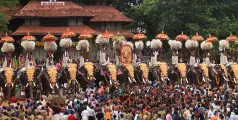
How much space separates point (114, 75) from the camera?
30.8 meters

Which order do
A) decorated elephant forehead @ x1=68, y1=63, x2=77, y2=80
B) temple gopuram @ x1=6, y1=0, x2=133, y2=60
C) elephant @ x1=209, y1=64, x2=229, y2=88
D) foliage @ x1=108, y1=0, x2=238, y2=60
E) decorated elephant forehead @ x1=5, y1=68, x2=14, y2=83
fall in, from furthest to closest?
foliage @ x1=108, y1=0, x2=238, y2=60
temple gopuram @ x1=6, y1=0, x2=133, y2=60
elephant @ x1=209, y1=64, x2=229, y2=88
decorated elephant forehead @ x1=68, y1=63, x2=77, y2=80
decorated elephant forehead @ x1=5, y1=68, x2=14, y2=83

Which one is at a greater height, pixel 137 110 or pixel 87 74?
pixel 137 110

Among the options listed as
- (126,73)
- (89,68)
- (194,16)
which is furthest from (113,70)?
(194,16)

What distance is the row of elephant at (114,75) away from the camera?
2917 cm

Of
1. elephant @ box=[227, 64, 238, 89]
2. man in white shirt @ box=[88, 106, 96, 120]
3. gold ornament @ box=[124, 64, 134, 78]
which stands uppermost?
man in white shirt @ box=[88, 106, 96, 120]

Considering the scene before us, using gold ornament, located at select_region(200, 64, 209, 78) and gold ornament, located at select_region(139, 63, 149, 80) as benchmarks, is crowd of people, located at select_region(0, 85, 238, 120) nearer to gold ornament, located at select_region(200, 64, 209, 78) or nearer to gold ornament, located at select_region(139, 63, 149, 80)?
gold ornament, located at select_region(139, 63, 149, 80)

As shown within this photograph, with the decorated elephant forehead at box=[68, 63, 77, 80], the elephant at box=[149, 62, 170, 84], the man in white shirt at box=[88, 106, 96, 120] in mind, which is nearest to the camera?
the man in white shirt at box=[88, 106, 96, 120]

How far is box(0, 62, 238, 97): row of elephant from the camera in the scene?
29.2m

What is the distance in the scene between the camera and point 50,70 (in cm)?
2917

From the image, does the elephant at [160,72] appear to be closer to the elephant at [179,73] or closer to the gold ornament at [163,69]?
the gold ornament at [163,69]

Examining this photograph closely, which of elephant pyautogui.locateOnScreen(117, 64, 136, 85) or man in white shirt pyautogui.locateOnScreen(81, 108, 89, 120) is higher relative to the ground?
man in white shirt pyautogui.locateOnScreen(81, 108, 89, 120)

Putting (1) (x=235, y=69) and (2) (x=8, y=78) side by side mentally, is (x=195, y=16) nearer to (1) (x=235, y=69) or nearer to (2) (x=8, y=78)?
(1) (x=235, y=69)

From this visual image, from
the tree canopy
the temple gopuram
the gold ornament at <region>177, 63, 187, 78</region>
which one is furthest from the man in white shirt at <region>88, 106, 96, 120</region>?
the tree canopy

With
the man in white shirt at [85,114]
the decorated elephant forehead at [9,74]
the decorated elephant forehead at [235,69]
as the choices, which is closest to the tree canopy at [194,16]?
the decorated elephant forehead at [235,69]
